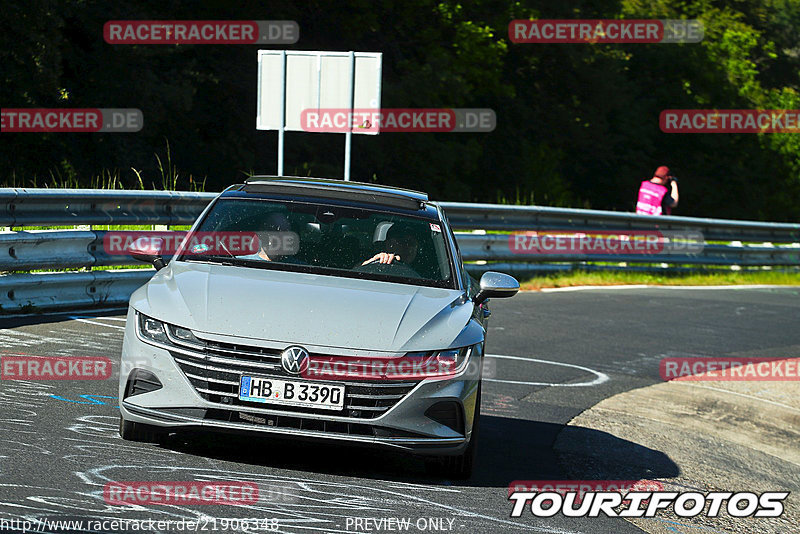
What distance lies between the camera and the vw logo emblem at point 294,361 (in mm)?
5719

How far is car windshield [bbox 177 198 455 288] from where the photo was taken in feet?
22.7

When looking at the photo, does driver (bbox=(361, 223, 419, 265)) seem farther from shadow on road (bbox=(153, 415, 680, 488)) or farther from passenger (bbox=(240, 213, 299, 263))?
shadow on road (bbox=(153, 415, 680, 488))

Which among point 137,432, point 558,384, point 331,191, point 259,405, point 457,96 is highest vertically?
point 457,96

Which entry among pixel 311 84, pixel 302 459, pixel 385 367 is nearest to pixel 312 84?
pixel 311 84

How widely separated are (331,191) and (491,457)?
182 centimetres

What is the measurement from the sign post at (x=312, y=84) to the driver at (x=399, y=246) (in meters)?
11.1

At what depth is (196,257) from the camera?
6.88 metres

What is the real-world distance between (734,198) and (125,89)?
1303 inches

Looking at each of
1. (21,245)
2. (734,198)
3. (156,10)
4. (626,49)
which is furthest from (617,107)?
(21,245)

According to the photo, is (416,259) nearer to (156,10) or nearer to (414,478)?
(414,478)

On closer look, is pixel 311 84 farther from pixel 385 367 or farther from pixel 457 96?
pixel 457 96

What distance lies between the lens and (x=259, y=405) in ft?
18.9

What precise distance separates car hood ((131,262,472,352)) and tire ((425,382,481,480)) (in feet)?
1.62

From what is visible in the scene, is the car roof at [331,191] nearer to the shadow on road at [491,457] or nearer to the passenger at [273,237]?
the passenger at [273,237]
